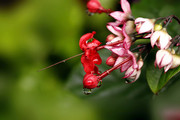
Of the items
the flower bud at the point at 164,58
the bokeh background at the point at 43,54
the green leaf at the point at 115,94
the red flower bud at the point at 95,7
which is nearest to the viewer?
the flower bud at the point at 164,58

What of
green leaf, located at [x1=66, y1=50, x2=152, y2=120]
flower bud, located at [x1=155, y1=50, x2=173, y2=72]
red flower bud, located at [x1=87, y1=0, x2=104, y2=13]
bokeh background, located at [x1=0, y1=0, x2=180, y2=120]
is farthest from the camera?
bokeh background, located at [x1=0, y1=0, x2=180, y2=120]

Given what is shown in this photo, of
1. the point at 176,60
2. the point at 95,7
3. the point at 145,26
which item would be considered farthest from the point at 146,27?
the point at 95,7

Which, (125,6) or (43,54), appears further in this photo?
(43,54)

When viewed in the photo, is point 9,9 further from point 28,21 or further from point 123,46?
point 123,46

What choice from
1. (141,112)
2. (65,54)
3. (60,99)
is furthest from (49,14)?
(141,112)

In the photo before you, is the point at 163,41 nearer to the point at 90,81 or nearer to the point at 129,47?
the point at 129,47

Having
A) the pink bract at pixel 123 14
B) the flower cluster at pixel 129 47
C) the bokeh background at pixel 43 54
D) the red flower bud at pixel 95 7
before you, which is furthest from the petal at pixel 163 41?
the bokeh background at pixel 43 54

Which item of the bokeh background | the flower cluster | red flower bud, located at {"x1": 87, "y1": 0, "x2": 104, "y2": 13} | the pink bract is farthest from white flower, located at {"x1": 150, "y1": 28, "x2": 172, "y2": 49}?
the bokeh background

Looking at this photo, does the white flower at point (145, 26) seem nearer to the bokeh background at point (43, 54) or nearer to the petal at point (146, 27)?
the petal at point (146, 27)

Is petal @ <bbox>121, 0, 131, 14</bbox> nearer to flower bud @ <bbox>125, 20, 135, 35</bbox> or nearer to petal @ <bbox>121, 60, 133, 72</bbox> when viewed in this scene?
flower bud @ <bbox>125, 20, 135, 35</bbox>

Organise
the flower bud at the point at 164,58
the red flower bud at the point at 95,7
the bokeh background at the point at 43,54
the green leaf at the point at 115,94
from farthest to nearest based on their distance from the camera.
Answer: the bokeh background at the point at 43,54, the green leaf at the point at 115,94, the red flower bud at the point at 95,7, the flower bud at the point at 164,58
